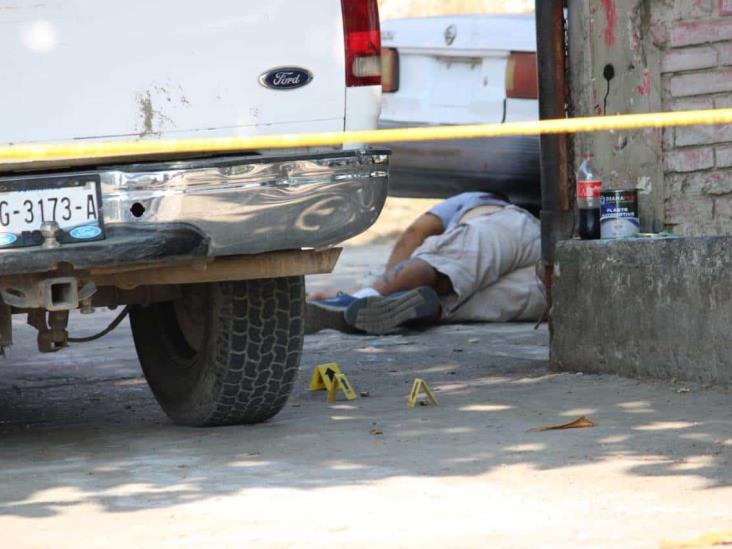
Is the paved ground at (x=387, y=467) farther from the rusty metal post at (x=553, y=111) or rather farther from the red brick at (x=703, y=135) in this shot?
the red brick at (x=703, y=135)

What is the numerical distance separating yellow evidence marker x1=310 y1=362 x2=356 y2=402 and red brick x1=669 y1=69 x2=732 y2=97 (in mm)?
1792

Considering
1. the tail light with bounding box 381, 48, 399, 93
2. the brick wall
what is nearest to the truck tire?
the brick wall

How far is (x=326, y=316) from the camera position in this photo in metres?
8.56

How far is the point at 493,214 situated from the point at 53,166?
16.2 feet

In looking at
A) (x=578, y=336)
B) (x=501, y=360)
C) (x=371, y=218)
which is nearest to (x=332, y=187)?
(x=371, y=218)

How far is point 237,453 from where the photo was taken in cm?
485

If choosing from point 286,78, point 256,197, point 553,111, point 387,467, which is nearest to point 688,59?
point 553,111

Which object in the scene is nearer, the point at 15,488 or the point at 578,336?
the point at 15,488

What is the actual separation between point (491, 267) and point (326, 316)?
1.06m

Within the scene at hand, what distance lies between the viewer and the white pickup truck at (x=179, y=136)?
4.50m

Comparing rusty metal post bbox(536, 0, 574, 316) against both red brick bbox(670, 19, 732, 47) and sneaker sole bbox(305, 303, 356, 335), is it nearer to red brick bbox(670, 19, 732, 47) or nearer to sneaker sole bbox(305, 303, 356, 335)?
red brick bbox(670, 19, 732, 47)

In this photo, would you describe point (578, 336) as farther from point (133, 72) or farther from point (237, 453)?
point (133, 72)

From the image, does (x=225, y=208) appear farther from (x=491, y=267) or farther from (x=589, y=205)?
(x=491, y=267)

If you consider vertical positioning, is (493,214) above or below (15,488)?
above
